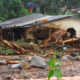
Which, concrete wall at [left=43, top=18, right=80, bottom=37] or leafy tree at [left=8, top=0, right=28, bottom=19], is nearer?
concrete wall at [left=43, top=18, right=80, bottom=37]

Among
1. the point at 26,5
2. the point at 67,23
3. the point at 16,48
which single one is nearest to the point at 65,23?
the point at 67,23

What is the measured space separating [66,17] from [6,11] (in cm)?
1212

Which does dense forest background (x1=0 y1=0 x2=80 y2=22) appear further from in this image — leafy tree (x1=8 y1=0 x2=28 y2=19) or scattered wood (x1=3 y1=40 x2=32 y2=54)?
scattered wood (x1=3 y1=40 x2=32 y2=54)

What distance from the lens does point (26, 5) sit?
103ft

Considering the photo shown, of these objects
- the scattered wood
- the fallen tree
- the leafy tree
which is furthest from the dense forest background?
the scattered wood

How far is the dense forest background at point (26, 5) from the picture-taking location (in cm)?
2581

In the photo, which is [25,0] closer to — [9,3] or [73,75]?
[9,3]

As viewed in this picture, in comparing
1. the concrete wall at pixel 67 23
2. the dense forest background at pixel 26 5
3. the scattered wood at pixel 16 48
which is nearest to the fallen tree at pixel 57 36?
the concrete wall at pixel 67 23

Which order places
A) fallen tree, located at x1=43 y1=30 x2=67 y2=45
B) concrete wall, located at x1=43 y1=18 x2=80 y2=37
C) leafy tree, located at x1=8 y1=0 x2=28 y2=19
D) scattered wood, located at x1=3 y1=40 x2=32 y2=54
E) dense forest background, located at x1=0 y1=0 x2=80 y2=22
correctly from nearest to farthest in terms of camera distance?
scattered wood, located at x1=3 y1=40 x2=32 y2=54
fallen tree, located at x1=43 y1=30 x2=67 y2=45
concrete wall, located at x1=43 y1=18 x2=80 y2=37
leafy tree, located at x1=8 y1=0 x2=28 y2=19
dense forest background, located at x1=0 y1=0 x2=80 y2=22

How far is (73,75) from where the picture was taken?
25.6ft

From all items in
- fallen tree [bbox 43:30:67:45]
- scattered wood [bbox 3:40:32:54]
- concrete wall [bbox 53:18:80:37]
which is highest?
concrete wall [bbox 53:18:80:37]

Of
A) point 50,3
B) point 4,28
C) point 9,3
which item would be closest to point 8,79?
point 4,28

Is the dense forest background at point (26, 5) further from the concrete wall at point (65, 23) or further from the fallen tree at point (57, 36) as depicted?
the fallen tree at point (57, 36)

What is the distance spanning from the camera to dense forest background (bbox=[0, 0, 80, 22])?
25.8m
